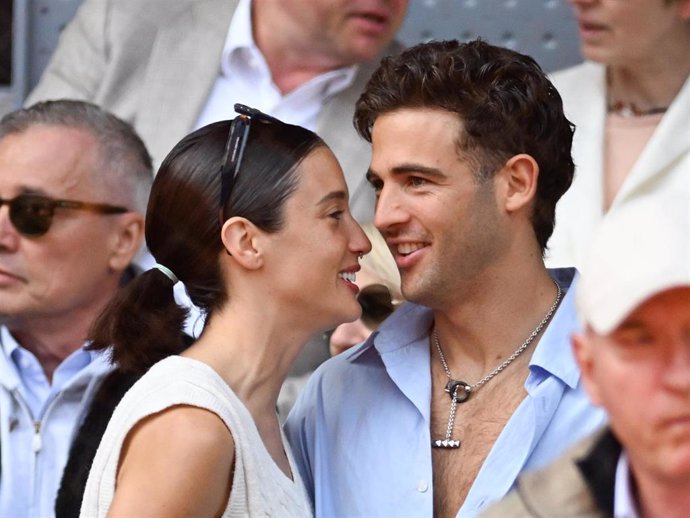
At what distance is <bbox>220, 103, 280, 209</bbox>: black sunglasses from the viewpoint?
2.79 metres

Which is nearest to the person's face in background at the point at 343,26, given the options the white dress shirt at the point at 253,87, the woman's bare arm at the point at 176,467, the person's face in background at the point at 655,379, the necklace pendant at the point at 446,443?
the white dress shirt at the point at 253,87

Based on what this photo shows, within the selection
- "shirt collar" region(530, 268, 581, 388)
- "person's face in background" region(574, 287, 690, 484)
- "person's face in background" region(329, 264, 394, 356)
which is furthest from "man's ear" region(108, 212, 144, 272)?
"person's face in background" region(574, 287, 690, 484)

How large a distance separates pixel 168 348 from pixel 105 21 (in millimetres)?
1818

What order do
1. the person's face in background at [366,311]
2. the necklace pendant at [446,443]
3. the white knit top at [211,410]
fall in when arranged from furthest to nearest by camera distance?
the person's face in background at [366,311], the necklace pendant at [446,443], the white knit top at [211,410]

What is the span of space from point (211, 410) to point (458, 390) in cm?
56

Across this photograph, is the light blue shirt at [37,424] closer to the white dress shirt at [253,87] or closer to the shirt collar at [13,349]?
the shirt collar at [13,349]

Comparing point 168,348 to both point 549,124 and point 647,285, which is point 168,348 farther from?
point 647,285

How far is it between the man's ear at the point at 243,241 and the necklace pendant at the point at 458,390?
1.47ft

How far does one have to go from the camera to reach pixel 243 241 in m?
2.80

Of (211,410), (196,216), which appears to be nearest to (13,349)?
(196,216)

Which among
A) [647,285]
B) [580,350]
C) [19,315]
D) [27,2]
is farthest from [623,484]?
[27,2]

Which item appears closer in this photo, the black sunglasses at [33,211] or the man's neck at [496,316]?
the man's neck at [496,316]

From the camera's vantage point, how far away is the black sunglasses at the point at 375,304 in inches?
132

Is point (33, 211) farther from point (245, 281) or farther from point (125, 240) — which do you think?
point (245, 281)
